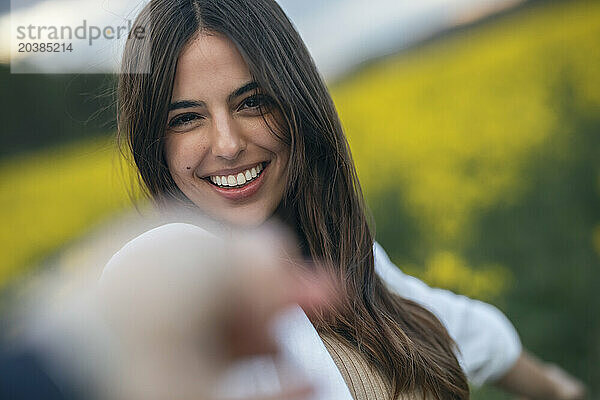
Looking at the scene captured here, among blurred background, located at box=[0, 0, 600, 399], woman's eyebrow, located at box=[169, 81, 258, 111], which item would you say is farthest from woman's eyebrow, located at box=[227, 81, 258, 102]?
blurred background, located at box=[0, 0, 600, 399]

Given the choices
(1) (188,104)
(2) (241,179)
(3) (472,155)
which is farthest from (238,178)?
(3) (472,155)

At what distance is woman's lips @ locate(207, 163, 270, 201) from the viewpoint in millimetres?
748

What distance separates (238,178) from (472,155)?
45 centimetres

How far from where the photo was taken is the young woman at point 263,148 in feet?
2.29

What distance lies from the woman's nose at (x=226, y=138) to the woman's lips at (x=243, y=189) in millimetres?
46

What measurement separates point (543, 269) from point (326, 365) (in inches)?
21.5

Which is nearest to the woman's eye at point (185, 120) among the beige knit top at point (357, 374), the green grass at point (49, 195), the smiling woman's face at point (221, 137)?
the smiling woman's face at point (221, 137)

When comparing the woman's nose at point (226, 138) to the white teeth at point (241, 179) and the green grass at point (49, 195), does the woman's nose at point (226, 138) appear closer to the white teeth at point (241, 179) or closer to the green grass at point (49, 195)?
the white teeth at point (241, 179)

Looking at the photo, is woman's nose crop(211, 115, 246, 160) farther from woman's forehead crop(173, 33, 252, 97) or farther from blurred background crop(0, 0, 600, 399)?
blurred background crop(0, 0, 600, 399)

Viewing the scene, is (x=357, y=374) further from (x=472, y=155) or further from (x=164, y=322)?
(x=472, y=155)

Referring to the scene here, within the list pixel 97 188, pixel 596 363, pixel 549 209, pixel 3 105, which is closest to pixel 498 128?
→ pixel 549 209

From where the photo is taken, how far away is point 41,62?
2.57 ft

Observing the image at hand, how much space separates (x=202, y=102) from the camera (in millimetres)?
702

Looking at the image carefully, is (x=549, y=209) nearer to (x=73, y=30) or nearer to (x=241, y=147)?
(x=241, y=147)
